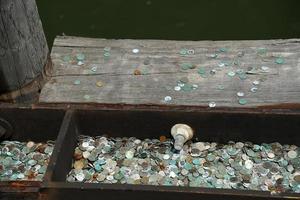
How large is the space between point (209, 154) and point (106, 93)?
0.59m

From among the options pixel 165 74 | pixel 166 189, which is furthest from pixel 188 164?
pixel 165 74

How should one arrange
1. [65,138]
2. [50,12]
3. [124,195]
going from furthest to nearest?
1. [50,12]
2. [65,138]
3. [124,195]

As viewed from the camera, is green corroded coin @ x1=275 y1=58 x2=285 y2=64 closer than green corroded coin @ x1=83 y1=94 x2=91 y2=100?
No

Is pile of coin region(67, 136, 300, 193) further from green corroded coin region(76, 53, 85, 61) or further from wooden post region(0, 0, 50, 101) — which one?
green corroded coin region(76, 53, 85, 61)

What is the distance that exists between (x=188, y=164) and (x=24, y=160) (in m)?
0.74

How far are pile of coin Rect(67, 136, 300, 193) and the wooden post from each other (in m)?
0.39

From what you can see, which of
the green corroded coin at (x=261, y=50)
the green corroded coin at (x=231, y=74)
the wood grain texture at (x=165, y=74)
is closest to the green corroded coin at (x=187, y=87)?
the wood grain texture at (x=165, y=74)

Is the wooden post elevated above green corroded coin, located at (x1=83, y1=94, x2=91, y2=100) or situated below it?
above

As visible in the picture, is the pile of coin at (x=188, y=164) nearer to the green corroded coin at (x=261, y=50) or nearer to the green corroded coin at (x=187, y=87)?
the green corroded coin at (x=187, y=87)

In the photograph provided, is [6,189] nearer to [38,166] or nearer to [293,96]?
[38,166]

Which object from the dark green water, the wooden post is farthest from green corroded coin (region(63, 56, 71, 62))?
the dark green water

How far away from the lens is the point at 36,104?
2434mm

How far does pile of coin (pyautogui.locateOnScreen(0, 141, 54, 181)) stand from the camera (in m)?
2.28

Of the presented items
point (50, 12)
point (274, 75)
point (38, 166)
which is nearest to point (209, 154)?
point (274, 75)
